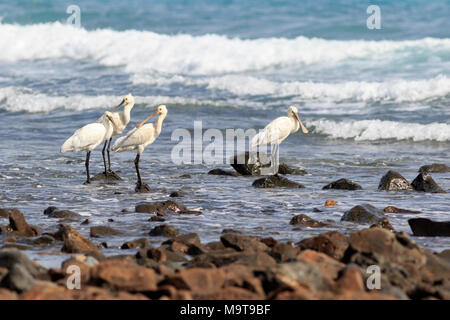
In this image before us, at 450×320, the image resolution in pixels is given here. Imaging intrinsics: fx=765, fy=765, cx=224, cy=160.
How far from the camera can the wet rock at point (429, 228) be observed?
6758mm

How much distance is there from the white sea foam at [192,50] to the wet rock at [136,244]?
1847 cm

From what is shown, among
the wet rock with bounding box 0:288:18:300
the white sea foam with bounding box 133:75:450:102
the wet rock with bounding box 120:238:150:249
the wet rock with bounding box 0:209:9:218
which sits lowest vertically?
the wet rock with bounding box 120:238:150:249

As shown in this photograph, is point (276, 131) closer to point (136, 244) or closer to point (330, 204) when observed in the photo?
point (330, 204)

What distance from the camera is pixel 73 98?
19609 millimetres

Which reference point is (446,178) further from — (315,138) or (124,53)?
(124,53)

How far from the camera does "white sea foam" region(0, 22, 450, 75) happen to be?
24.9m

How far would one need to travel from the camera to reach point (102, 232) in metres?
6.79

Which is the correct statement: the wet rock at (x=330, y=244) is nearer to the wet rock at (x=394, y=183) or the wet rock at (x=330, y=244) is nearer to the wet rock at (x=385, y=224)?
the wet rock at (x=385, y=224)

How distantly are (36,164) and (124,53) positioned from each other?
54.5ft

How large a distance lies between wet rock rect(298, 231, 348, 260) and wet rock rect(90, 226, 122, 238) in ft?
6.09

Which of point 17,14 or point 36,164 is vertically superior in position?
point 17,14

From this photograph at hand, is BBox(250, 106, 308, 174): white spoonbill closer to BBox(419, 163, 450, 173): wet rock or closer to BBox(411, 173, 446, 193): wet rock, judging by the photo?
BBox(419, 163, 450, 173): wet rock

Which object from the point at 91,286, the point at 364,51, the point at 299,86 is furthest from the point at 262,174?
the point at 364,51

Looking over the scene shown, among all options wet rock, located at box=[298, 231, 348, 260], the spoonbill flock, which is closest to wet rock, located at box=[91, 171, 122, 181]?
the spoonbill flock
